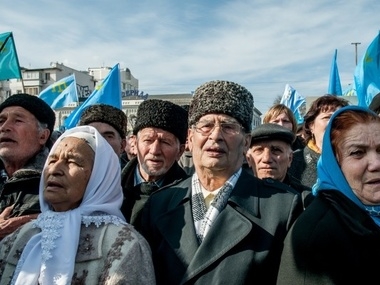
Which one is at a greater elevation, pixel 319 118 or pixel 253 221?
pixel 319 118

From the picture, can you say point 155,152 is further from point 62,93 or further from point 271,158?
point 62,93

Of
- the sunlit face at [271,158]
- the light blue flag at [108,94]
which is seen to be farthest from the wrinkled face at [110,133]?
the light blue flag at [108,94]

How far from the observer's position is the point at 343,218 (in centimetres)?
198

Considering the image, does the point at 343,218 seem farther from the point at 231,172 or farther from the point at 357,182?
the point at 231,172

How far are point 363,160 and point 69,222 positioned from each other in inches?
57.3

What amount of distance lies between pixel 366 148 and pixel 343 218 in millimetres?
416

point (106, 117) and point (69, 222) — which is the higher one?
point (106, 117)

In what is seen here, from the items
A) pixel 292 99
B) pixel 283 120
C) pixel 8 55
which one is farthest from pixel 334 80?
pixel 8 55

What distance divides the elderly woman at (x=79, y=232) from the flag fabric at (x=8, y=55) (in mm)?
5671

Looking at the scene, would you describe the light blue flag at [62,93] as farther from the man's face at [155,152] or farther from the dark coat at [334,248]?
the dark coat at [334,248]

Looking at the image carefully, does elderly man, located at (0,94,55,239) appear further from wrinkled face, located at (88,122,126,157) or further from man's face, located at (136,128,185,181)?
man's face, located at (136,128,185,181)

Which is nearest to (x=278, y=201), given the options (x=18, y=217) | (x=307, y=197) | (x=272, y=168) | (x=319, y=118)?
(x=307, y=197)

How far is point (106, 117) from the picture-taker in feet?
12.1

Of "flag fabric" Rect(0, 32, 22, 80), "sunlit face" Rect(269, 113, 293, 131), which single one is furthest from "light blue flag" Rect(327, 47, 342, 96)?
"flag fabric" Rect(0, 32, 22, 80)
